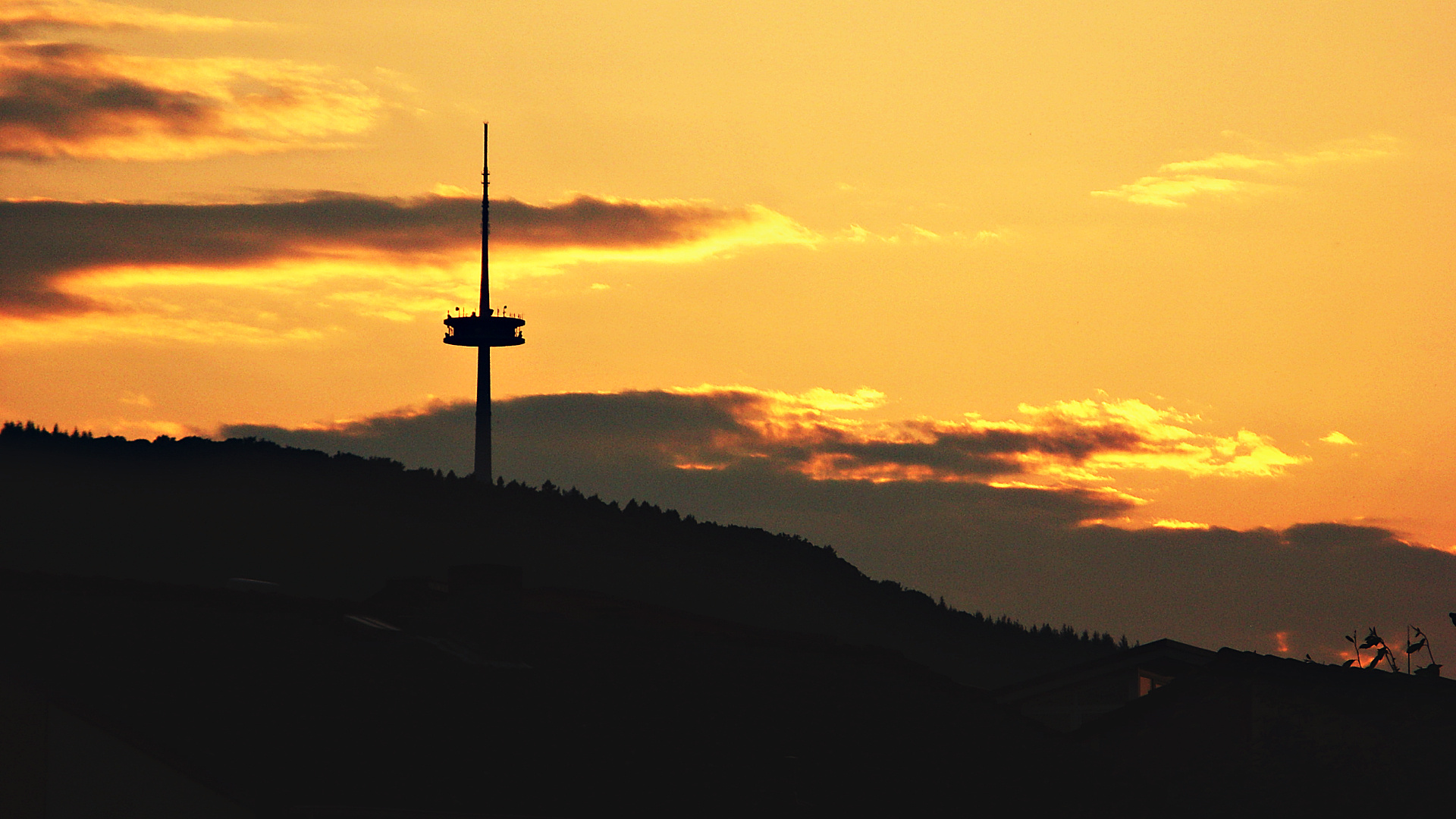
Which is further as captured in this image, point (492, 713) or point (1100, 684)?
point (1100, 684)

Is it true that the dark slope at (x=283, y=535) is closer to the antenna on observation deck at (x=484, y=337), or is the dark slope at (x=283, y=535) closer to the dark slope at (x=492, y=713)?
the antenna on observation deck at (x=484, y=337)

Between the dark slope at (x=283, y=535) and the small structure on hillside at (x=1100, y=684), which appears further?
the dark slope at (x=283, y=535)

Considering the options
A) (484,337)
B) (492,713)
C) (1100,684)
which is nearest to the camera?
(492,713)

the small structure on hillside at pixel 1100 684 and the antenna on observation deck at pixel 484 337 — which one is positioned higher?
the antenna on observation deck at pixel 484 337

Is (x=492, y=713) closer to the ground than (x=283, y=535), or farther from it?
closer to the ground

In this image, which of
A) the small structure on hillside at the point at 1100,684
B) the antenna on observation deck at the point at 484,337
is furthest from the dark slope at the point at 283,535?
the small structure on hillside at the point at 1100,684

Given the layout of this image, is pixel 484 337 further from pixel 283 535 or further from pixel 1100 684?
pixel 1100 684

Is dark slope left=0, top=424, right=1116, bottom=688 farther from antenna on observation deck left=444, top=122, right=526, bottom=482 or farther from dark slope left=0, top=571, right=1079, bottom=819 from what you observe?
dark slope left=0, top=571, right=1079, bottom=819

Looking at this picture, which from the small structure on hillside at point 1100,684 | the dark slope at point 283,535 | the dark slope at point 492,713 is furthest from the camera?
the dark slope at point 283,535

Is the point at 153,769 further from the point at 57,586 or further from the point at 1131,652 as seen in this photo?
the point at 1131,652

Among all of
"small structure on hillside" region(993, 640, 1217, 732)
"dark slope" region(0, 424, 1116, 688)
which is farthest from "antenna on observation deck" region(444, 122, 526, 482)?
"small structure on hillside" region(993, 640, 1217, 732)

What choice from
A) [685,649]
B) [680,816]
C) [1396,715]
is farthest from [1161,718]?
[680,816]

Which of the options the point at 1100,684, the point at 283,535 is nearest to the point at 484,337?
the point at 283,535

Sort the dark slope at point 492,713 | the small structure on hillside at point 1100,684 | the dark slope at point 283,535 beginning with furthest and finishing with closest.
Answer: the dark slope at point 283,535
the small structure on hillside at point 1100,684
the dark slope at point 492,713
